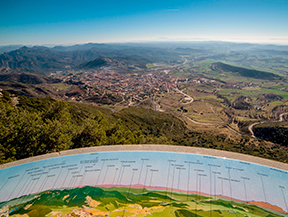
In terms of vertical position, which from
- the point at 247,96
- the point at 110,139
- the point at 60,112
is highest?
the point at 60,112

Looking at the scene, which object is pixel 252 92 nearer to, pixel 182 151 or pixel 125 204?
pixel 182 151

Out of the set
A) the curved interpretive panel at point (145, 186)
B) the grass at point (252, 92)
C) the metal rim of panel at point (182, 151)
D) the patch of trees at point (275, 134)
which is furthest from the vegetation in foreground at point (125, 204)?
the grass at point (252, 92)

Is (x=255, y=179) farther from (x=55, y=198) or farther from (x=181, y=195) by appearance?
(x=55, y=198)

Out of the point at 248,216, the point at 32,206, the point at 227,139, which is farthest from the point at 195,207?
the point at 227,139

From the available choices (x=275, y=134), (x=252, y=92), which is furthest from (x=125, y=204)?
(x=252, y=92)

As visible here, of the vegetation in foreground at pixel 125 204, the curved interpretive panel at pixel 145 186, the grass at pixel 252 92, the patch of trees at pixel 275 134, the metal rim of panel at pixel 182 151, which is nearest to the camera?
the vegetation in foreground at pixel 125 204

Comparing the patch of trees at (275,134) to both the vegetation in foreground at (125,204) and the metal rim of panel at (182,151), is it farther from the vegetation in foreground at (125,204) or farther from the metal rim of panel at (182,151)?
the vegetation in foreground at (125,204)

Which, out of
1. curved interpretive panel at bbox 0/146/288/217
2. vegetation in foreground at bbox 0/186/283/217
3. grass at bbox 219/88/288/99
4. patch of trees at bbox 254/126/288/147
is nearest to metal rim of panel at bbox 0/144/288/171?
curved interpretive panel at bbox 0/146/288/217

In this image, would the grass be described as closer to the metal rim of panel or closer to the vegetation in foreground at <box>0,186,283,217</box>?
the metal rim of panel
